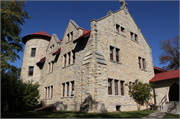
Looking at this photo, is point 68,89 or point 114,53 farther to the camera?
point 68,89

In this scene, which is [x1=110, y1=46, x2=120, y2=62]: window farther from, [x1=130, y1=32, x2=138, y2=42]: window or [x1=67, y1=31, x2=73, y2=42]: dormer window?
[x1=67, y1=31, x2=73, y2=42]: dormer window

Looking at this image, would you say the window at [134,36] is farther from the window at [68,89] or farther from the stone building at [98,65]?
the window at [68,89]

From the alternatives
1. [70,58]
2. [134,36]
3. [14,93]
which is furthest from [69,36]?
[14,93]

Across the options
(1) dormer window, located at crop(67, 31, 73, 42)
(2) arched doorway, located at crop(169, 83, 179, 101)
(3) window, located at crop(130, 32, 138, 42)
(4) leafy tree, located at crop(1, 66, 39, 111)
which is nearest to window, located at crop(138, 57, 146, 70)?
(3) window, located at crop(130, 32, 138, 42)

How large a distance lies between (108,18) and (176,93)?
50.6 feet

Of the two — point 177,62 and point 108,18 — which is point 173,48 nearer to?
point 177,62

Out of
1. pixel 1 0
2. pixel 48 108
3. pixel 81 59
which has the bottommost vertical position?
pixel 48 108

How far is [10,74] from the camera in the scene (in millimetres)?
17281

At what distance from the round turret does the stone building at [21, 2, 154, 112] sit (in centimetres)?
219

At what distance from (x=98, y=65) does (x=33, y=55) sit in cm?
1701

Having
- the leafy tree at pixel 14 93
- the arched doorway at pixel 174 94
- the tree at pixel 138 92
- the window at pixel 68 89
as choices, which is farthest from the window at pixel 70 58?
the arched doorway at pixel 174 94

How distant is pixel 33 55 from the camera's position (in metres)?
27.2

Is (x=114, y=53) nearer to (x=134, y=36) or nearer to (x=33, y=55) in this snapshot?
(x=134, y=36)

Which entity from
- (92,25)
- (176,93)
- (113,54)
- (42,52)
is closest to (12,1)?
(92,25)
